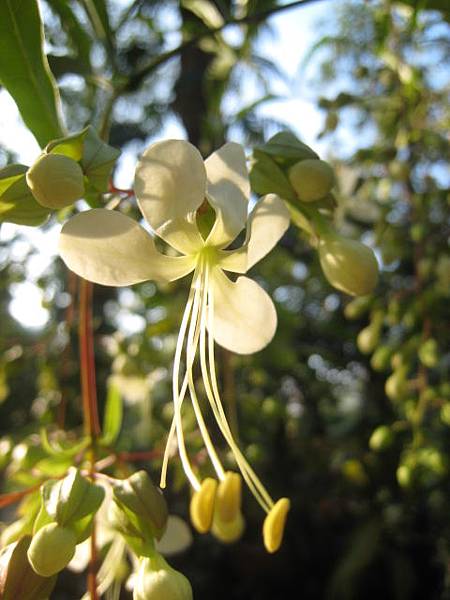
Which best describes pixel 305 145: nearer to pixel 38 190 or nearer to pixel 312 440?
pixel 38 190

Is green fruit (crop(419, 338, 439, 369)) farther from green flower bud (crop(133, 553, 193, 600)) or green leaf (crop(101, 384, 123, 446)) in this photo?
green flower bud (crop(133, 553, 193, 600))

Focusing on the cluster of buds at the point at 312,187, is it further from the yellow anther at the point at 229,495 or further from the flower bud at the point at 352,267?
the yellow anther at the point at 229,495

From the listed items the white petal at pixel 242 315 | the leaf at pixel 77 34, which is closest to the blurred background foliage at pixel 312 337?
the leaf at pixel 77 34

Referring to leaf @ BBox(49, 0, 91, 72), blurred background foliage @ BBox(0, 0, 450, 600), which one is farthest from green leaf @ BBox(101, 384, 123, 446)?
leaf @ BBox(49, 0, 91, 72)

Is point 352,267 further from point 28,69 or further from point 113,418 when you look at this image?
point 113,418

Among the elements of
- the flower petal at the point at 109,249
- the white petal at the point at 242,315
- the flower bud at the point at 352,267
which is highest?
the flower petal at the point at 109,249

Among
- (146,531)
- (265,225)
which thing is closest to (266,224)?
(265,225)

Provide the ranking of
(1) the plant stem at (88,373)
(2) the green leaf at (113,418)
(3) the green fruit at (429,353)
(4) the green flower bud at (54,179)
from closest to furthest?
(4) the green flower bud at (54,179), (1) the plant stem at (88,373), (2) the green leaf at (113,418), (3) the green fruit at (429,353)

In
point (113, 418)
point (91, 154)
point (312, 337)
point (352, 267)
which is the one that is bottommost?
point (312, 337)

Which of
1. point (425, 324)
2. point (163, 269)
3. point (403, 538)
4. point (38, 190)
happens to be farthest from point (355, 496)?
point (38, 190)
